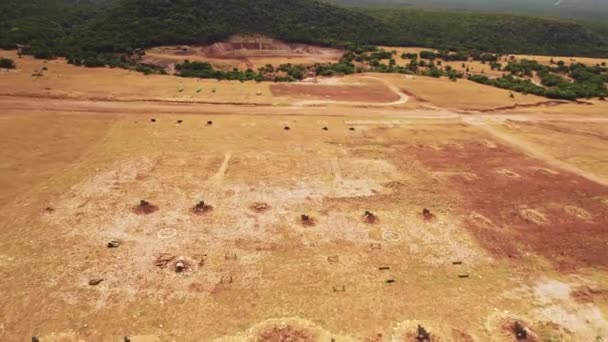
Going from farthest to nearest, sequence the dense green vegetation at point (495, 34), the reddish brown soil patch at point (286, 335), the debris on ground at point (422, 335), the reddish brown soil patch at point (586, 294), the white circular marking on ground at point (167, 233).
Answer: the dense green vegetation at point (495, 34), the white circular marking on ground at point (167, 233), the reddish brown soil patch at point (586, 294), the debris on ground at point (422, 335), the reddish brown soil patch at point (286, 335)

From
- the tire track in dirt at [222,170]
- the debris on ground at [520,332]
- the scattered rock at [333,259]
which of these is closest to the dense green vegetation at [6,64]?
the tire track in dirt at [222,170]

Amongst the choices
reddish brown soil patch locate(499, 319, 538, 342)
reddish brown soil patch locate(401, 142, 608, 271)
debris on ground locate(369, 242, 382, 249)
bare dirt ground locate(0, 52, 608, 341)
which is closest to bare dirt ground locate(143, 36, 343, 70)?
bare dirt ground locate(0, 52, 608, 341)

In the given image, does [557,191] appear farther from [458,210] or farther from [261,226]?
[261,226]

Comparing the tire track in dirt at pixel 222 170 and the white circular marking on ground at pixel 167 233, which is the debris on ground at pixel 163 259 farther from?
the tire track in dirt at pixel 222 170

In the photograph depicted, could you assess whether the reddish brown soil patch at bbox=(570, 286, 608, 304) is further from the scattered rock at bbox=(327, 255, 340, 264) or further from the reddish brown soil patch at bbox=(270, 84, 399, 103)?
the reddish brown soil patch at bbox=(270, 84, 399, 103)

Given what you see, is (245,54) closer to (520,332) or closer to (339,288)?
(339,288)

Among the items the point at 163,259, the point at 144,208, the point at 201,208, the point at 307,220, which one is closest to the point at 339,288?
the point at 307,220
